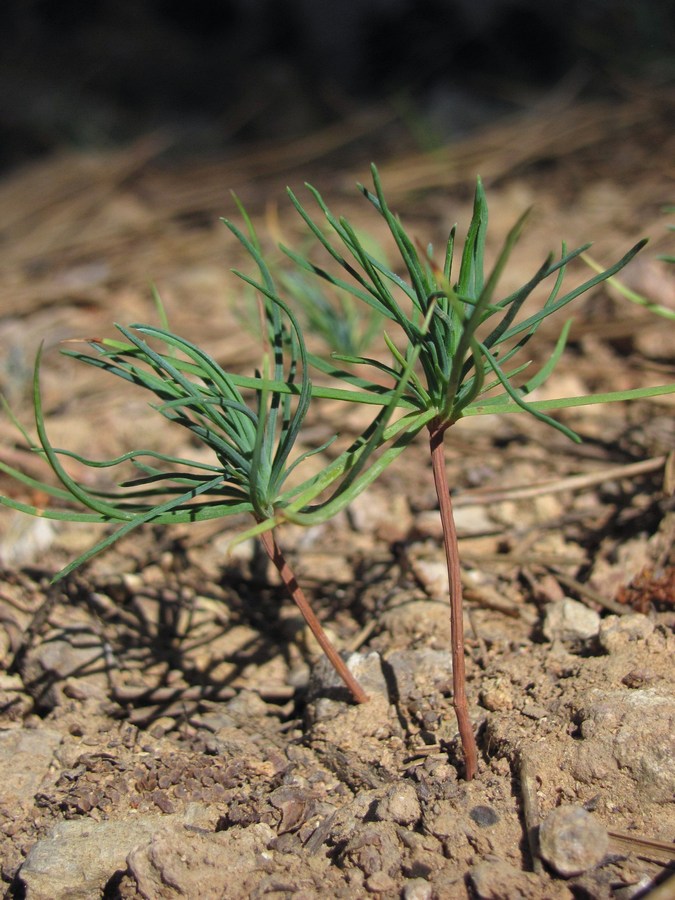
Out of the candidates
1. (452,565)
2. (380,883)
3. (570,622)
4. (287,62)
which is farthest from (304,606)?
(287,62)

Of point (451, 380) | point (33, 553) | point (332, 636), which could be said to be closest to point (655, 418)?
point (332, 636)

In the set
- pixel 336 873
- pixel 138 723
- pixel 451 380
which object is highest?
pixel 451 380

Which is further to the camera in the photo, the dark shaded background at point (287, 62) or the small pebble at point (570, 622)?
the dark shaded background at point (287, 62)

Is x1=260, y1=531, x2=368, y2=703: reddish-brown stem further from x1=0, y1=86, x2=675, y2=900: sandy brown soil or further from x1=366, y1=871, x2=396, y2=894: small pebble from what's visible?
x1=366, y1=871, x2=396, y2=894: small pebble

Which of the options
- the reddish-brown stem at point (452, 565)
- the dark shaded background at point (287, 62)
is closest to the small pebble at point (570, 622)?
the reddish-brown stem at point (452, 565)

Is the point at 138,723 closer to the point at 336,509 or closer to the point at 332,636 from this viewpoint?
the point at 332,636

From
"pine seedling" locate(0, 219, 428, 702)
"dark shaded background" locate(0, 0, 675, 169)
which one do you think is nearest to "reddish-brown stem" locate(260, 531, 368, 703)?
"pine seedling" locate(0, 219, 428, 702)

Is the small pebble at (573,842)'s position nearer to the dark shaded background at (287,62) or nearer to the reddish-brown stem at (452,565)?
the reddish-brown stem at (452,565)
